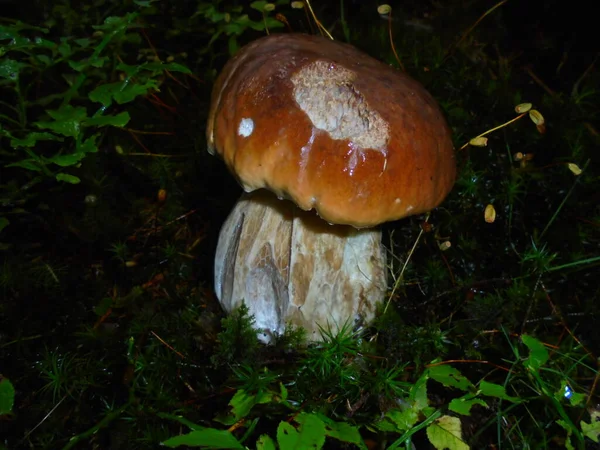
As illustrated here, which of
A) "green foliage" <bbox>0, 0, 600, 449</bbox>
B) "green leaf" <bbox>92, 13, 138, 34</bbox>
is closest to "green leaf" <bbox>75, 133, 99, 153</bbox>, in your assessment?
"green foliage" <bbox>0, 0, 600, 449</bbox>

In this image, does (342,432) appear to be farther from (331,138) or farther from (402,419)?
(331,138)

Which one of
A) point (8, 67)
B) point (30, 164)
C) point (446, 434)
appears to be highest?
point (8, 67)

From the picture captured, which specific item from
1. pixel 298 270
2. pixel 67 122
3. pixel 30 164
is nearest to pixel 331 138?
pixel 298 270

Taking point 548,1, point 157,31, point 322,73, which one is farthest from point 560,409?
point 157,31

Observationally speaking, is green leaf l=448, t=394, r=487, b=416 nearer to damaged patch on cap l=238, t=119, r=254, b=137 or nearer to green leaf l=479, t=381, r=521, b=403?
green leaf l=479, t=381, r=521, b=403

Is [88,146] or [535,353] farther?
[88,146]

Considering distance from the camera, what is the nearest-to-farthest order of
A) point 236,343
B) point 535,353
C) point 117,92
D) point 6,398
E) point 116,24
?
point 6,398 → point 535,353 → point 236,343 → point 117,92 → point 116,24
